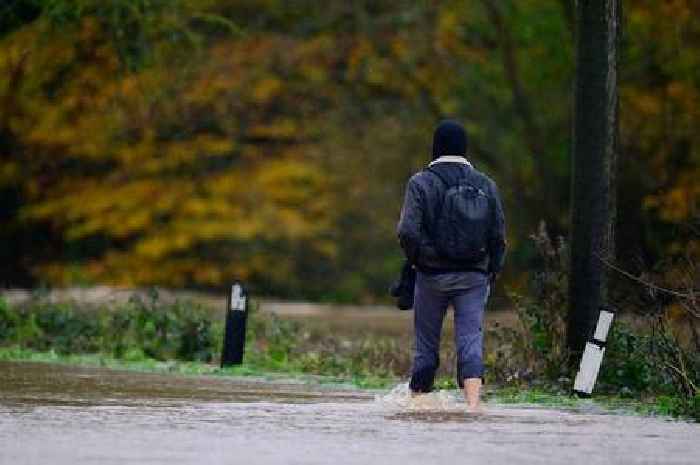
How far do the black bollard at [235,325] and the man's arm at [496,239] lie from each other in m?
4.91

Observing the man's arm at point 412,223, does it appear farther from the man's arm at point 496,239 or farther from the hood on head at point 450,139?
the man's arm at point 496,239

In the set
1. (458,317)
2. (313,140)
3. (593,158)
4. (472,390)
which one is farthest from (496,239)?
(313,140)

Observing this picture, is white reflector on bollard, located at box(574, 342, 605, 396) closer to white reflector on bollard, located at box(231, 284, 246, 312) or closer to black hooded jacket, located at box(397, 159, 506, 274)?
black hooded jacket, located at box(397, 159, 506, 274)

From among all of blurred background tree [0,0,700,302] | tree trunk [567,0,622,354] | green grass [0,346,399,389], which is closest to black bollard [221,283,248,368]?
green grass [0,346,399,389]

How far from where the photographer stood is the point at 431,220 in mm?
13383

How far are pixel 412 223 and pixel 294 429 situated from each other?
6.63 ft

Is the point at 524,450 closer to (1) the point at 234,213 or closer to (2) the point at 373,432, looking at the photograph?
(2) the point at 373,432

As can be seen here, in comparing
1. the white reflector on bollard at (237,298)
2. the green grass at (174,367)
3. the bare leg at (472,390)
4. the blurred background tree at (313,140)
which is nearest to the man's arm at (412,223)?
the bare leg at (472,390)

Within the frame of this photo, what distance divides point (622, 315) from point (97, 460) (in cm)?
756

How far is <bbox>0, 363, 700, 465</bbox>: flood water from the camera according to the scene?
1042 centimetres

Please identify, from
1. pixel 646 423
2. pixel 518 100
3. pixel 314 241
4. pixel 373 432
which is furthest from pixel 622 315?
pixel 314 241

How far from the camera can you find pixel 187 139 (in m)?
35.9

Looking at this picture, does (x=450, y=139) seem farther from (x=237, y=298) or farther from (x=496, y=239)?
(x=237, y=298)

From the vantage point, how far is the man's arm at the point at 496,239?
1346cm
